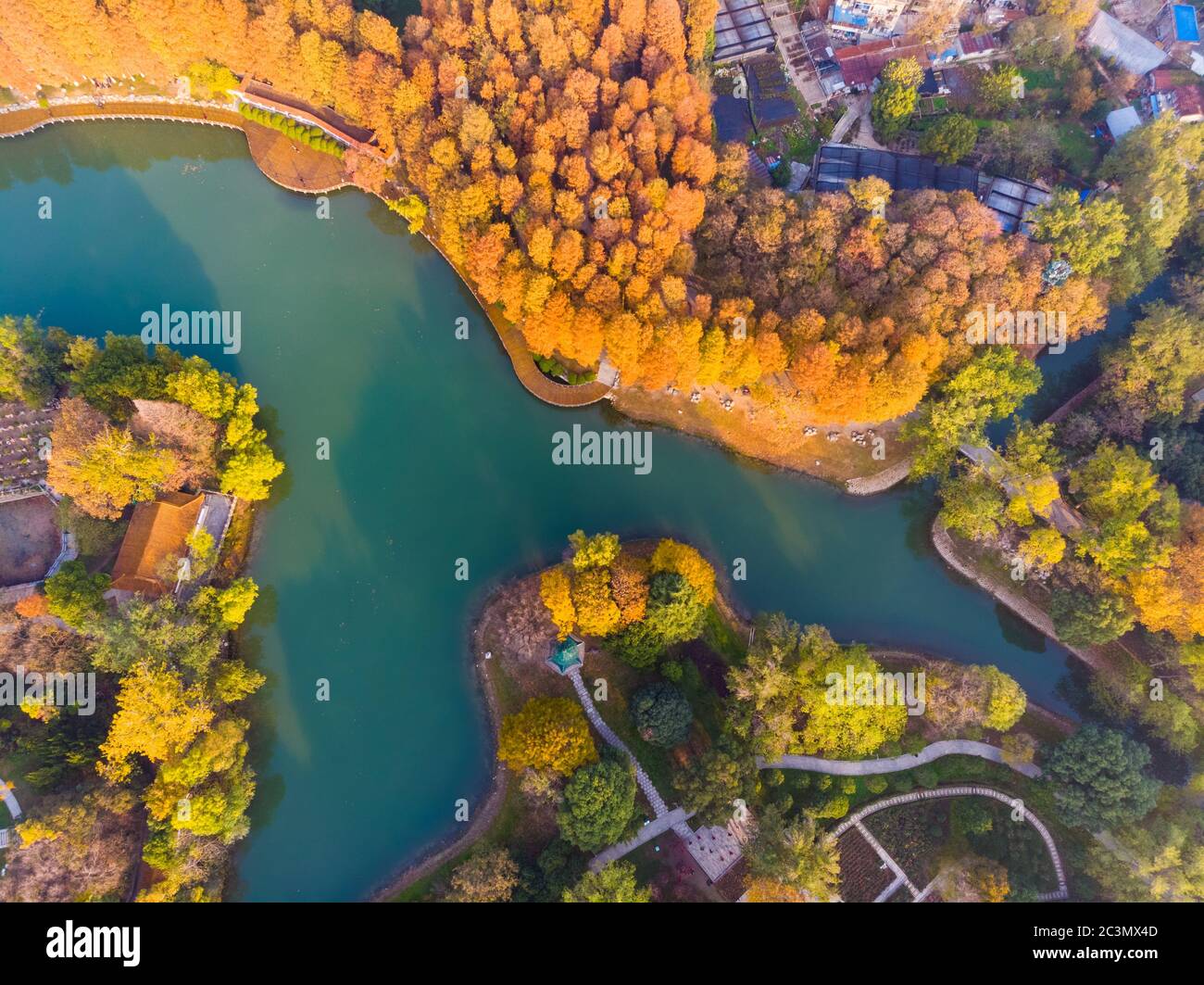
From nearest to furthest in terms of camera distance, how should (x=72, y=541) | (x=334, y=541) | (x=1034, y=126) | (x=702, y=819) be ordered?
(x=702, y=819)
(x=72, y=541)
(x=334, y=541)
(x=1034, y=126)

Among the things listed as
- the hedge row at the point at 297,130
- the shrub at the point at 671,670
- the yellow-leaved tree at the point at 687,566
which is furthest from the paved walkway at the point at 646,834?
the hedge row at the point at 297,130

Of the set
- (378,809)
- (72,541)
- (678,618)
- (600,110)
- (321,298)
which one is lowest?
(378,809)

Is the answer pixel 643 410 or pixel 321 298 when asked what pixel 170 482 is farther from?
pixel 643 410

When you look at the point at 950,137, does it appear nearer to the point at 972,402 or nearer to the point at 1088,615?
the point at 972,402

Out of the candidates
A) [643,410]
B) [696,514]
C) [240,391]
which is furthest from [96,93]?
[696,514]

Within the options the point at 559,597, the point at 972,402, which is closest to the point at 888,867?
the point at 559,597

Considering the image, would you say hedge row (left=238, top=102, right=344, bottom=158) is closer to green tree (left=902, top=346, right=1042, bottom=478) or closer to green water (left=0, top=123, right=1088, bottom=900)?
green water (left=0, top=123, right=1088, bottom=900)

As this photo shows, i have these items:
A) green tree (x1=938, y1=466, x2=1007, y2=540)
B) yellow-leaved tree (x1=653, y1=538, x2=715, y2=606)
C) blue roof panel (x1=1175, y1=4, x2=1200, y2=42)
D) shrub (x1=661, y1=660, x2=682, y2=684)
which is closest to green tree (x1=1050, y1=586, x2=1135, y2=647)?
green tree (x1=938, y1=466, x2=1007, y2=540)
